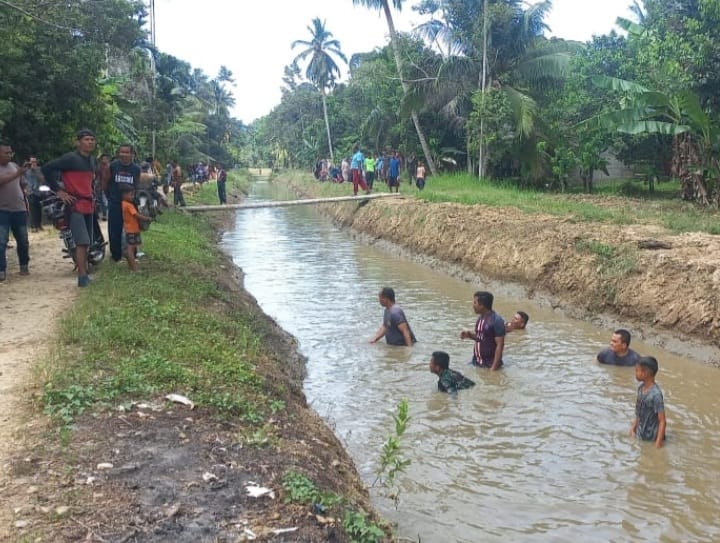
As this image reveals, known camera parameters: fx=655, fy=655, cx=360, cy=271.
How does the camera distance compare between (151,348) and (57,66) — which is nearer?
(151,348)

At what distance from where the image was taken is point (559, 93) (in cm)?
2572

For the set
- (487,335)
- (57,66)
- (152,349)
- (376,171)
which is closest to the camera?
(152,349)

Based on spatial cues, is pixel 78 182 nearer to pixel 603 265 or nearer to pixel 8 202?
pixel 8 202

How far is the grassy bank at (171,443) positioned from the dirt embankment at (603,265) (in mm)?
6018

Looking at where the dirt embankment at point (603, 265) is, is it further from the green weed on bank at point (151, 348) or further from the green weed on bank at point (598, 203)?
the green weed on bank at point (151, 348)

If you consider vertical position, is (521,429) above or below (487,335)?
below

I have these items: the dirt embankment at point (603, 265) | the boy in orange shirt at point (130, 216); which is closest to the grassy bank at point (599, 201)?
the dirt embankment at point (603, 265)

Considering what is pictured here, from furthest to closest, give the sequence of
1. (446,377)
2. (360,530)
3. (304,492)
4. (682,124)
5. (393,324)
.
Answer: (682,124), (393,324), (446,377), (304,492), (360,530)

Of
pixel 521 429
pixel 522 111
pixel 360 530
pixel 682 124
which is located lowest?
pixel 521 429

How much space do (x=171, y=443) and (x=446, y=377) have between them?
4106mm

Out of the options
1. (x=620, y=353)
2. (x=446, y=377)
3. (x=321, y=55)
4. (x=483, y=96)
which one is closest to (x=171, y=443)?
(x=446, y=377)

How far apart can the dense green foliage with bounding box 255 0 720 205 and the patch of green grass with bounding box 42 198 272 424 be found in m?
13.1

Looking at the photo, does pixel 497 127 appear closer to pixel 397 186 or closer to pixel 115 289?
pixel 397 186

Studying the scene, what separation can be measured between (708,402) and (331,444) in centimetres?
484
